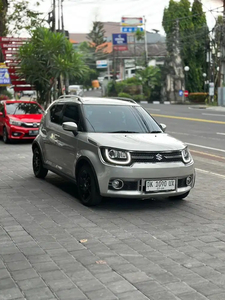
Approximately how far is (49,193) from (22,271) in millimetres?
3892

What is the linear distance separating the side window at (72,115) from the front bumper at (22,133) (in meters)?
7.92

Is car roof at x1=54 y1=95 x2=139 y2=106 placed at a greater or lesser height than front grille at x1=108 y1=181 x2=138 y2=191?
greater

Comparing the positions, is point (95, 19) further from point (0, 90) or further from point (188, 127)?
point (188, 127)

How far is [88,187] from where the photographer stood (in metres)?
7.85

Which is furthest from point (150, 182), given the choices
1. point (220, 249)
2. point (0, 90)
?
point (0, 90)

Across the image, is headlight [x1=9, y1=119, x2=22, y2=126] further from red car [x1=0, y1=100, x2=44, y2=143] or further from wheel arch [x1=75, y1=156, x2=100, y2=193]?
wheel arch [x1=75, y1=156, x2=100, y2=193]

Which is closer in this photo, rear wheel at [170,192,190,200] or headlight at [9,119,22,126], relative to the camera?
rear wheel at [170,192,190,200]

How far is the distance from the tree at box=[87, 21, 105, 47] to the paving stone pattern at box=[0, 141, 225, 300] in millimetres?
128876

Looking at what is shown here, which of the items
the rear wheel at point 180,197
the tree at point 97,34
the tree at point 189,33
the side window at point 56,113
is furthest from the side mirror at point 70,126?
the tree at point 97,34

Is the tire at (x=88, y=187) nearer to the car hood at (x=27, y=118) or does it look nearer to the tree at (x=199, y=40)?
the car hood at (x=27, y=118)

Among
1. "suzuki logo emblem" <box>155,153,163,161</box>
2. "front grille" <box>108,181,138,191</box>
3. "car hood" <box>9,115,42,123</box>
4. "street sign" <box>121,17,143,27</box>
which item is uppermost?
"street sign" <box>121,17,143,27</box>

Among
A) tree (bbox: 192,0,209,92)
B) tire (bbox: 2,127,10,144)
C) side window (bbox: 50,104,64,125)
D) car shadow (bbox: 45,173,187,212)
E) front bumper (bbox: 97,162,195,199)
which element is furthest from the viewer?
tree (bbox: 192,0,209,92)

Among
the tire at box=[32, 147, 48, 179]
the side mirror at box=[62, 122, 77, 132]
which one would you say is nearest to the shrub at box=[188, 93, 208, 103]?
the tire at box=[32, 147, 48, 179]

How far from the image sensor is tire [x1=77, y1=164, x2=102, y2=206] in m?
7.67
